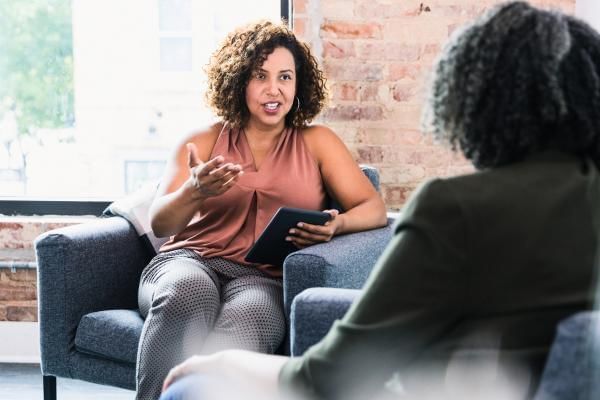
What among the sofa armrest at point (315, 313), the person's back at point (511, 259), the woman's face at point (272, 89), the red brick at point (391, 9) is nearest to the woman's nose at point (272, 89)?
the woman's face at point (272, 89)

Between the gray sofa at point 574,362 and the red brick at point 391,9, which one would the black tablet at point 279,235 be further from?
the gray sofa at point 574,362

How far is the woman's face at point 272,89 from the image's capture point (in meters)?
2.60

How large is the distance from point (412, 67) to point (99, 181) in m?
1.51

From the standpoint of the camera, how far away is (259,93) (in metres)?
2.59

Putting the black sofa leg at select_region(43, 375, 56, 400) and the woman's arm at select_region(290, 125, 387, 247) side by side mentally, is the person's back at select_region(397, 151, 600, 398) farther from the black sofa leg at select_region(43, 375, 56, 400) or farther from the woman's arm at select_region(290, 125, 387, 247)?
the black sofa leg at select_region(43, 375, 56, 400)

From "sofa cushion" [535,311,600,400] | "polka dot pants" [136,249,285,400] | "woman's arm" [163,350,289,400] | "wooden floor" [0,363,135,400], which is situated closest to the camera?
"sofa cushion" [535,311,600,400]

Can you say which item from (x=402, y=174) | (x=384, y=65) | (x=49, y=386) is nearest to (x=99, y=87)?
(x=384, y=65)

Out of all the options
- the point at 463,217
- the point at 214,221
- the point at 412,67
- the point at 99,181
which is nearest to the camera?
the point at 463,217

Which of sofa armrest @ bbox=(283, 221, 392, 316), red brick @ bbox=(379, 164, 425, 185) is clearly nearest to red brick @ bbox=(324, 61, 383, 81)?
red brick @ bbox=(379, 164, 425, 185)

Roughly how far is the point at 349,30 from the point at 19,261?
1561mm

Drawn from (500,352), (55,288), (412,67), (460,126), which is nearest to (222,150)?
(55,288)

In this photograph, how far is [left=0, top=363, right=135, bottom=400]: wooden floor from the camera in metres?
3.03

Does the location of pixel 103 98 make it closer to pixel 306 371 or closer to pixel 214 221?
pixel 214 221

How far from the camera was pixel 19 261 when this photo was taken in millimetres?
3371
